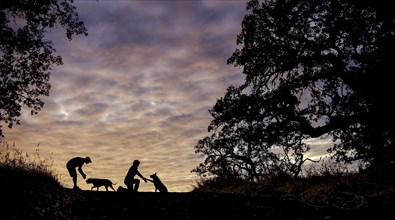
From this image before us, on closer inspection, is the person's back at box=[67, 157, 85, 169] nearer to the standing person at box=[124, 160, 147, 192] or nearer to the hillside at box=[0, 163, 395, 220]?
the hillside at box=[0, 163, 395, 220]

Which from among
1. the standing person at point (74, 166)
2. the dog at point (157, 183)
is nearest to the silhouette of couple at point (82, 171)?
the standing person at point (74, 166)

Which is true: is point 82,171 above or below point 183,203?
above

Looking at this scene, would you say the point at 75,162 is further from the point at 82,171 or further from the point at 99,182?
the point at 99,182

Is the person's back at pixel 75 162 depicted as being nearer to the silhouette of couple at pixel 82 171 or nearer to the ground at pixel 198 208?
the silhouette of couple at pixel 82 171

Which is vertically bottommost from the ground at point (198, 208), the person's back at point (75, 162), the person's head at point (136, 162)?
the ground at point (198, 208)

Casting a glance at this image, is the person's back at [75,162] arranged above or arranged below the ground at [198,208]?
above

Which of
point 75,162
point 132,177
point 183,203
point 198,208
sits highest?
point 75,162

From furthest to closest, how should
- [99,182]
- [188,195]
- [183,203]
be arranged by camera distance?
[99,182] → [188,195] → [183,203]

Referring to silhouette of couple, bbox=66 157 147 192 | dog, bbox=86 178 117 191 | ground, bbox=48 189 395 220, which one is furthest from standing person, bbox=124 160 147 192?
dog, bbox=86 178 117 191

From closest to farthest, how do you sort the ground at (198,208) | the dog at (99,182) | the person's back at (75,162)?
1. the ground at (198,208)
2. the person's back at (75,162)
3. the dog at (99,182)

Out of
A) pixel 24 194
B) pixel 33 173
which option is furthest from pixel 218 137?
pixel 24 194

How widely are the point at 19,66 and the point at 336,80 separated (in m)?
14.2

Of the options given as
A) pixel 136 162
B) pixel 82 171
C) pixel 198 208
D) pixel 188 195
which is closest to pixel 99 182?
pixel 82 171

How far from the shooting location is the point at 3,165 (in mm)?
13188
